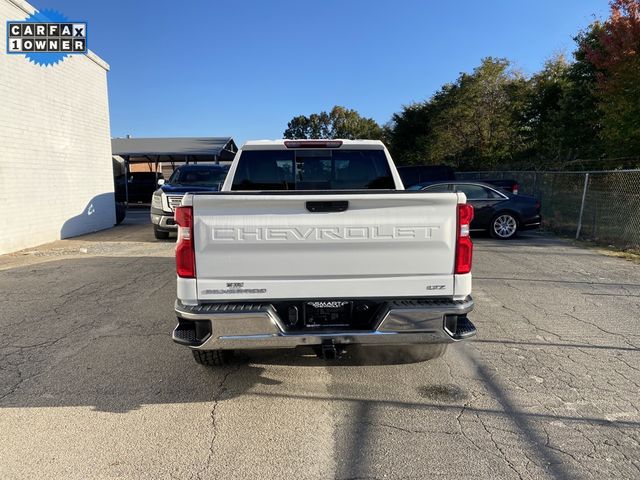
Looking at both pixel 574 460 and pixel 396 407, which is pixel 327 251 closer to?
pixel 396 407

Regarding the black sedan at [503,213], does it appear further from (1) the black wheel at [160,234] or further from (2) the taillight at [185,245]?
(2) the taillight at [185,245]

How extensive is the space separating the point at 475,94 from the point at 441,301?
2671cm

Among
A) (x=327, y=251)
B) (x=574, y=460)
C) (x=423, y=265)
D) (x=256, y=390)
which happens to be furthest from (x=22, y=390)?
(x=574, y=460)

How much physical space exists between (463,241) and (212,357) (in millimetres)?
2285

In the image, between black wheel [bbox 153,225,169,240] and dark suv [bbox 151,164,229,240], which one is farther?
black wheel [bbox 153,225,169,240]

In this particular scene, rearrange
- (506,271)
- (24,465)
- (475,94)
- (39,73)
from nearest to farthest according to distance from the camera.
→ (24,465) < (506,271) < (39,73) < (475,94)

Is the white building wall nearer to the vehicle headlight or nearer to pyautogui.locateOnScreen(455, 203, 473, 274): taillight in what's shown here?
the vehicle headlight

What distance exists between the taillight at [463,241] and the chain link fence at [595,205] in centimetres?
888

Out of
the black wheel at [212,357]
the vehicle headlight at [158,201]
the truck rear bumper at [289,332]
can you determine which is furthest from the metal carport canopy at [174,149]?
the truck rear bumper at [289,332]

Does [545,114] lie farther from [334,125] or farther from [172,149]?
[334,125]

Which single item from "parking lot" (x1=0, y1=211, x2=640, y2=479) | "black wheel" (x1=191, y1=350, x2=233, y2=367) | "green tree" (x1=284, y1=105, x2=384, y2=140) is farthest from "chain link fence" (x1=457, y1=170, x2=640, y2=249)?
"green tree" (x1=284, y1=105, x2=384, y2=140)

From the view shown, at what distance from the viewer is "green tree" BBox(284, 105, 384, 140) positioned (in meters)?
64.8

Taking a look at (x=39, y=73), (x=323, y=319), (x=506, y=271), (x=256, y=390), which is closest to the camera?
(x=323, y=319)

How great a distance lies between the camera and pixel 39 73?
1148cm
